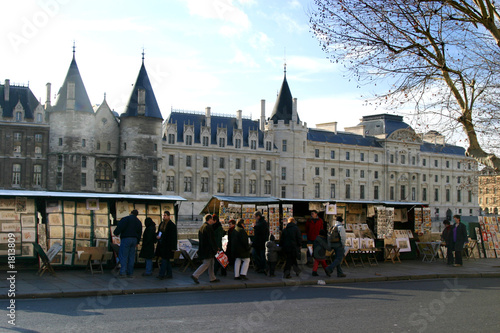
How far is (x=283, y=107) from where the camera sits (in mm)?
85250

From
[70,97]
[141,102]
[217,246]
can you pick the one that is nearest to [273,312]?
[217,246]

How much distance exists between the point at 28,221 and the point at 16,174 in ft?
162

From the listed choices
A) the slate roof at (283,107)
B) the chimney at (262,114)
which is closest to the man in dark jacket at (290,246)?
the chimney at (262,114)

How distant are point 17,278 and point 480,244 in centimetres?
2009

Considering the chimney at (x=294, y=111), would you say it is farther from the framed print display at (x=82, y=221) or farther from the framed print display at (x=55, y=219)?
the framed print display at (x=55, y=219)

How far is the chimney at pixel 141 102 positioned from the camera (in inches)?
2650

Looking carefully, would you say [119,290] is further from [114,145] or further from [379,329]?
[114,145]

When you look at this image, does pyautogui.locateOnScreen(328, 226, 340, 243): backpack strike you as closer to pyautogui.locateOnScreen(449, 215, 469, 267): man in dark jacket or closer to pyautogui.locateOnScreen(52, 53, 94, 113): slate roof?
pyautogui.locateOnScreen(449, 215, 469, 267): man in dark jacket

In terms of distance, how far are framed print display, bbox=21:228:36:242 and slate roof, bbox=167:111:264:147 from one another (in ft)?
191

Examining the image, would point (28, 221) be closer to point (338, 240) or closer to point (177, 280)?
point (177, 280)

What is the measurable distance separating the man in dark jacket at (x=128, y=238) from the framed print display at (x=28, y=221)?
304 centimetres

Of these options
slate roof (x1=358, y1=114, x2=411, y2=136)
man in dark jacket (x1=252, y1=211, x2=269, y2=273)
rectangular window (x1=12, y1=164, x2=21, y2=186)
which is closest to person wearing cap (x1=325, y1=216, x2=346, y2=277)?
man in dark jacket (x1=252, y1=211, x2=269, y2=273)

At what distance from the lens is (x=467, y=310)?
1177 centimetres

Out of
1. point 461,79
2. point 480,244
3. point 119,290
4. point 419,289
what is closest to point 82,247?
point 119,290
